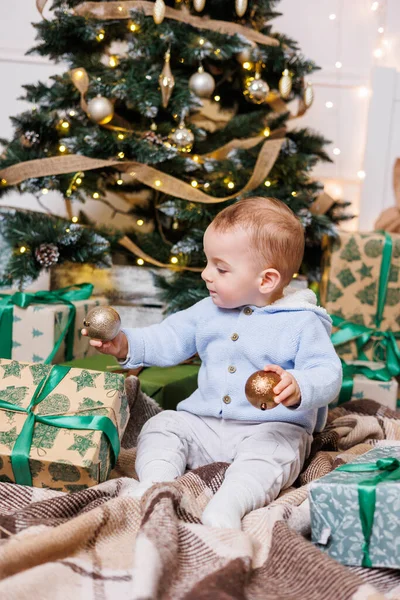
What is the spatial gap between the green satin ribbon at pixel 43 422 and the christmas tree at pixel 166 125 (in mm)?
814

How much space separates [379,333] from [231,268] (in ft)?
3.39

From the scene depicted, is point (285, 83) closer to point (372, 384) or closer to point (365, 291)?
point (365, 291)

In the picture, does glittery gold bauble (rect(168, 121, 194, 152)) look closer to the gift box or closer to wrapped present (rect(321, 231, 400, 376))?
wrapped present (rect(321, 231, 400, 376))

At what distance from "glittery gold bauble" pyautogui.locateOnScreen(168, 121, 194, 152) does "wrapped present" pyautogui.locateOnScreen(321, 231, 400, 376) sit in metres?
0.59

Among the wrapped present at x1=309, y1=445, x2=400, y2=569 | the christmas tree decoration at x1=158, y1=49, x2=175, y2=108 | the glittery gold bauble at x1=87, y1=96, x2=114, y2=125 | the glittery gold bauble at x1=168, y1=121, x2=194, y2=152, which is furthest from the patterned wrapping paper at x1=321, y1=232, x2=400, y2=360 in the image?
the wrapped present at x1=309, y1=445, x2=400, y2=569

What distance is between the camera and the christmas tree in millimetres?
2129

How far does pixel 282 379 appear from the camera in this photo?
3.72 ft

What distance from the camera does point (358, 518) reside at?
3.17ft

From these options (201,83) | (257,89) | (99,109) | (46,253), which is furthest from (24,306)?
(257,89)

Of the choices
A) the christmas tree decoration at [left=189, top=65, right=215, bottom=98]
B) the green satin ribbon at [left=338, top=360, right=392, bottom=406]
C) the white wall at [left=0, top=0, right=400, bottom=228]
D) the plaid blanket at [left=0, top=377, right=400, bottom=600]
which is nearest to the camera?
the plaid blanket at [left=0, top=377, right=400, bottom=600]

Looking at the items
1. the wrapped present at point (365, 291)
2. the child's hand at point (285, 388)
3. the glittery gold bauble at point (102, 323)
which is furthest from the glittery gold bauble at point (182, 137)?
the child's hand at point (285, 388)

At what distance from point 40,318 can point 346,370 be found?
3.09ft

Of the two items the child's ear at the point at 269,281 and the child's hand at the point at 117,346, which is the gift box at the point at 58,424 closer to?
the child's hand at the point at 117,346

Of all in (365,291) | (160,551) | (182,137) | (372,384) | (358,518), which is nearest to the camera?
(160,551)
